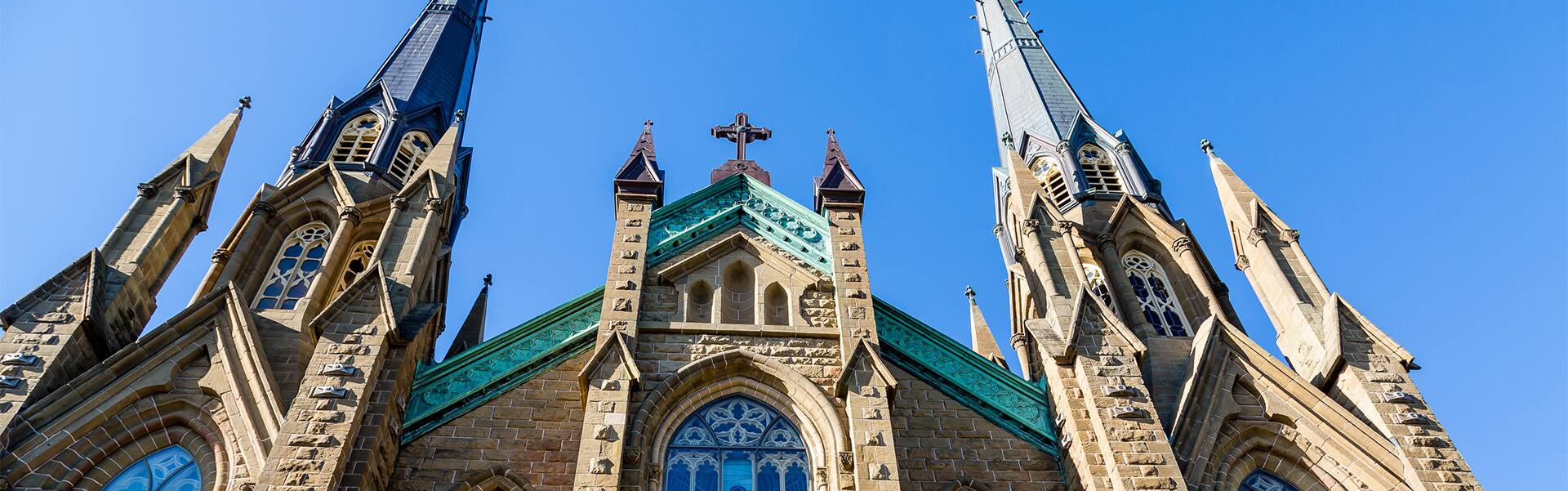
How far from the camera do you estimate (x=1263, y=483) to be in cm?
1305

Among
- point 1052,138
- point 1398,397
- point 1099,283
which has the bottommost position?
point 1398,397

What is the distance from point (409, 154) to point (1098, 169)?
13.0m

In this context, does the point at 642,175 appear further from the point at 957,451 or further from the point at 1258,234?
the point at 1258,234

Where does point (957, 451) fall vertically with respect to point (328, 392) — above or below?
below

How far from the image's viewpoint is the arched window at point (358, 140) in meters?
19.9

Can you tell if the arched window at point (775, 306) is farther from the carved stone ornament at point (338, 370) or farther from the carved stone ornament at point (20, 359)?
the carved stone ornament at point (20, 359)

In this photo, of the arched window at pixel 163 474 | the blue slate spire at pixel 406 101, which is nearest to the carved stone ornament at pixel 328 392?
the arched window at pixel 163 474

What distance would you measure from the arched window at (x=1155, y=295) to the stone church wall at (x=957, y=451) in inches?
192

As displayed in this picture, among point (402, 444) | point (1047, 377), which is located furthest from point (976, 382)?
point (402, 444)

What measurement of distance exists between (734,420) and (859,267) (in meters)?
2.96

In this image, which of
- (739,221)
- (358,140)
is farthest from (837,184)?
(358,140)

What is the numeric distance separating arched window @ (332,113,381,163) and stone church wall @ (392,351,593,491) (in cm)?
860

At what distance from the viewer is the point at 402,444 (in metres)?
12.1

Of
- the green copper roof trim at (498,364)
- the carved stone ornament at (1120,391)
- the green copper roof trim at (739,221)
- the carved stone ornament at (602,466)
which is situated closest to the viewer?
the carved stone ornament at (602,466)
